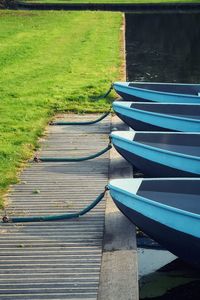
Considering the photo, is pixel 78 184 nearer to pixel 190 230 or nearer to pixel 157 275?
pixel 157 275

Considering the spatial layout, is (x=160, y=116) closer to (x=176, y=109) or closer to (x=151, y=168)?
(x=176, y=109)

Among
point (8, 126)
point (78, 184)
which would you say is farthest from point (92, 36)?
point (78, 184)

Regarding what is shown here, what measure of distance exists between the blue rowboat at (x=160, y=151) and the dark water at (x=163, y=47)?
1083 centimetres

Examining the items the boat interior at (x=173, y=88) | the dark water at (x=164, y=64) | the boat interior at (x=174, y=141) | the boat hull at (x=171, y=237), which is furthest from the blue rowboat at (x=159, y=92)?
the boat hull at (x=171, y=237)

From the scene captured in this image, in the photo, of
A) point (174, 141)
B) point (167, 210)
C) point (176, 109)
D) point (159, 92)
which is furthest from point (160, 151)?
point (159, 92)

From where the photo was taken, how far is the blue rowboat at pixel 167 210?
6691 millimetres

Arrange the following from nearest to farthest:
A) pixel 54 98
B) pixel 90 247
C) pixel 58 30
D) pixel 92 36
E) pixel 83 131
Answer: pixel 90 247
pixel 83 131
pixel 54 98
pixel 92 36
pixel 58 30

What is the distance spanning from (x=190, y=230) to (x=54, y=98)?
31.3 feet

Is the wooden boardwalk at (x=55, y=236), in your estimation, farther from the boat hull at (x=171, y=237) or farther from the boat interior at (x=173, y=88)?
the boat interior at (x=173, y=88)

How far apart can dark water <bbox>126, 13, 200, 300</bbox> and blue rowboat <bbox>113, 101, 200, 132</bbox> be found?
3179mm

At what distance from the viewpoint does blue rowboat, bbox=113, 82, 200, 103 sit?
1292 cm

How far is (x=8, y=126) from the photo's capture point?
1279 centimetres

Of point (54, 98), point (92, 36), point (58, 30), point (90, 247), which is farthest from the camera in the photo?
point (58, 30)

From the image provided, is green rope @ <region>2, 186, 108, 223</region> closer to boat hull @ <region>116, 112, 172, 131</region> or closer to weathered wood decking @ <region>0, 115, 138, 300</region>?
weathered wood decking @ <region>0, 115, 138, 300</region>
